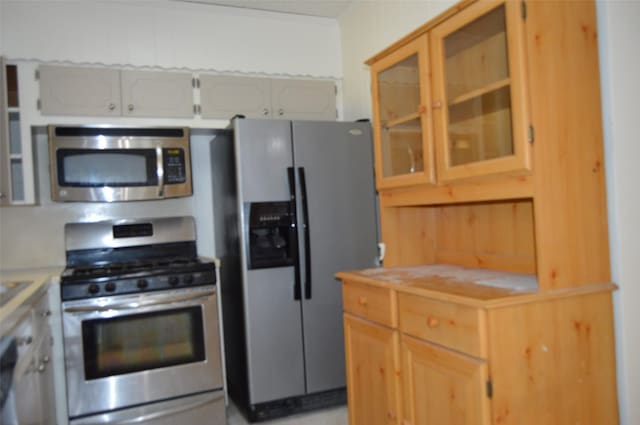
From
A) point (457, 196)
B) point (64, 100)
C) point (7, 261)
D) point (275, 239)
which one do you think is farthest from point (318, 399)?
point (64, 100)

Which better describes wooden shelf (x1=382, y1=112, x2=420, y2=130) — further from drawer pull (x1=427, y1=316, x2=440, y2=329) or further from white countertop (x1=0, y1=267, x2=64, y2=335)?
white countertop (x1=0, y1=267, x2=64, y2=335)

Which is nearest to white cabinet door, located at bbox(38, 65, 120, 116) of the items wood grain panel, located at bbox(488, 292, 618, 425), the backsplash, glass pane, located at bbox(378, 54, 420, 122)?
the backsplash

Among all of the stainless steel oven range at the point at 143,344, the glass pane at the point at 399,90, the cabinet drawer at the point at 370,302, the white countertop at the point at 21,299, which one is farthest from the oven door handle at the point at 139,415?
the glass pane at the point at 399,90

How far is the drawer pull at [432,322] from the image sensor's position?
5.58 ft

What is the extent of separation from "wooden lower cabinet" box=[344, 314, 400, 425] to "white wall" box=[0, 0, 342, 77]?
6.27ft

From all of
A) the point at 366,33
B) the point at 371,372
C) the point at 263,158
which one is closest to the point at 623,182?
the point at 371,372

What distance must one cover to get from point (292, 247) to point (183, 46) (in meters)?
1.47

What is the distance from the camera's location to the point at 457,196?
1879mm

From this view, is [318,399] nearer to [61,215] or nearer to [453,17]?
[61,215]

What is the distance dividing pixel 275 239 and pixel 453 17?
1.51m

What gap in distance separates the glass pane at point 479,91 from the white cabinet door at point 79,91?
2.02m

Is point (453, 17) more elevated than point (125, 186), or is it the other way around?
point (453, 17)

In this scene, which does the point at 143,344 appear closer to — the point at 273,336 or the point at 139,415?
the point at 139,415

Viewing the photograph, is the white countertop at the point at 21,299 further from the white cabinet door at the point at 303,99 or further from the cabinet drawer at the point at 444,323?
the white cabinet door at the point at 303,99
